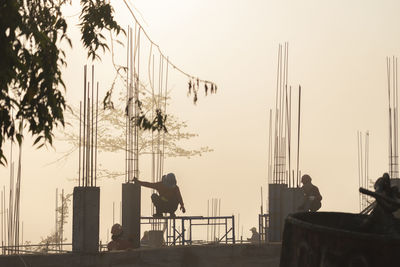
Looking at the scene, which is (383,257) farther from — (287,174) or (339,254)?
(287,174)

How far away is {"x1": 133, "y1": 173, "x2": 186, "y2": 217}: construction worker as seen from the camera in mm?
19875

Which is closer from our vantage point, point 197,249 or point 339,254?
point 339,254

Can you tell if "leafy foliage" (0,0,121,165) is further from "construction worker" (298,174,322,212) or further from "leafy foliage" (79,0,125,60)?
"construction worker" (298,174,322,212)

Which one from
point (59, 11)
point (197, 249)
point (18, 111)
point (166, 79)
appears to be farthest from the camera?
point (166, 79)

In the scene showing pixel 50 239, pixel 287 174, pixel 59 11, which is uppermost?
pixel 59 11

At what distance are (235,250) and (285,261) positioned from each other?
39.8 ft

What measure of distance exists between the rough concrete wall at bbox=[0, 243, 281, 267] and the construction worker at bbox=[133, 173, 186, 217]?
1122mm

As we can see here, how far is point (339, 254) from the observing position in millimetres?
7441

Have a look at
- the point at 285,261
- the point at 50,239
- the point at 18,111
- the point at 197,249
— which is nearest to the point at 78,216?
the point at 197,249

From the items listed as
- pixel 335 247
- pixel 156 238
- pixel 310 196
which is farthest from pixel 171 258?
pixel 335 247

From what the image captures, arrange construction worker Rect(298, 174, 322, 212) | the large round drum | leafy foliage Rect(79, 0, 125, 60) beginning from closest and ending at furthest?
1. the large round drum
2. leafy foliage Rect(79, 0, 125, 60)
3. construction worker Rect(298, 174, 322, 212)

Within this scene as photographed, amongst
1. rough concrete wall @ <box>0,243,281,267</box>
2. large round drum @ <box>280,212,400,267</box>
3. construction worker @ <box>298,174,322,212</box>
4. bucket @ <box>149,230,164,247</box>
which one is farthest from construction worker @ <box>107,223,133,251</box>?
large round drum @ <box>280,212,400,267</box>

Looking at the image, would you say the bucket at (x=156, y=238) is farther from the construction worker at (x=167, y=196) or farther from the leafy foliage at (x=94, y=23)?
the leafy foliage at (x=94, y=23)

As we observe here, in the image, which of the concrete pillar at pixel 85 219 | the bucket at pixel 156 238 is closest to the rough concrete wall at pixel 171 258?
the concrete pillar at pixel 85 219
